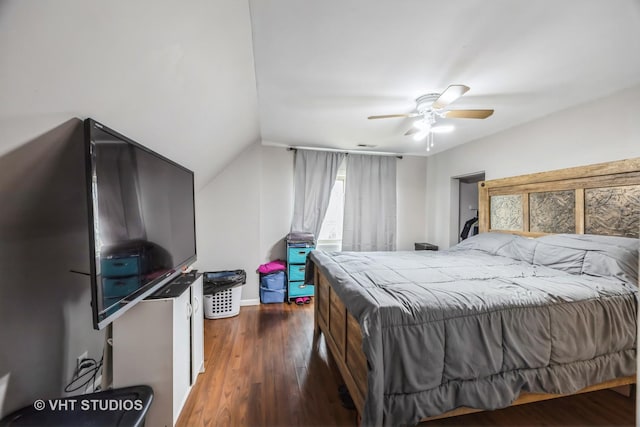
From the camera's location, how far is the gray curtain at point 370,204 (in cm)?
396

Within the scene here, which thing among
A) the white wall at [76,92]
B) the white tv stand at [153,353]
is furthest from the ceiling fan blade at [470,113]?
the white tv stand at [153,353]

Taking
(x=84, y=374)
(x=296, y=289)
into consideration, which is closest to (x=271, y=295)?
(x=296, y=289)

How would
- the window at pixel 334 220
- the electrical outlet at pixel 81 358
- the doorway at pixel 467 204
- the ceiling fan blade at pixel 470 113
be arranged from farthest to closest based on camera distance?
1. the window at pixel 334 220
2. the doorway at pixel 467 204
3. the ceiling fan blade at pixel 470 113
4. the electrical outlet at pixel 81 358

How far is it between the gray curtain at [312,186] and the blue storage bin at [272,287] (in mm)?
759

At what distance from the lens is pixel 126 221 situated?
46.2 inches

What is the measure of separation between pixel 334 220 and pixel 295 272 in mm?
1156

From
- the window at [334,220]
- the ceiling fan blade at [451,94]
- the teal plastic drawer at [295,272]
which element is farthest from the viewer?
the window at [334,220]

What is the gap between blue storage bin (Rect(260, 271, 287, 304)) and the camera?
131 inches

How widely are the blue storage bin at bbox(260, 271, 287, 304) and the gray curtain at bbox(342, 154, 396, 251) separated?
1169mm

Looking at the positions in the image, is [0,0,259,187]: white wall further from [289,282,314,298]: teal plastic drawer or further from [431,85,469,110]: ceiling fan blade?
[289,282,314,298]: teal plastic drawer

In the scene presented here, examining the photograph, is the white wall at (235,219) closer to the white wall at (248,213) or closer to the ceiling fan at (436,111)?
the white wall at (248,213)

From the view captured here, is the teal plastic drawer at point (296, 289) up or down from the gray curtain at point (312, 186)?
down

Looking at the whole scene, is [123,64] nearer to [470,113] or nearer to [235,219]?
[470,113]

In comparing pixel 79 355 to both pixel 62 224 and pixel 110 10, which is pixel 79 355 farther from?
pixel 110 10
